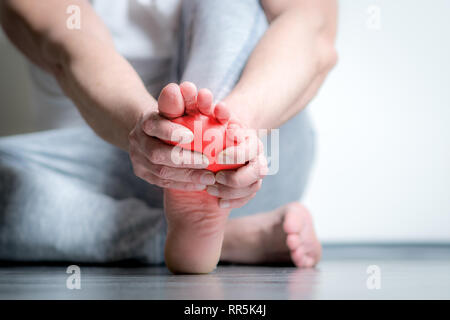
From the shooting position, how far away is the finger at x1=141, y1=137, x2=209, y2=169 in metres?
0.60

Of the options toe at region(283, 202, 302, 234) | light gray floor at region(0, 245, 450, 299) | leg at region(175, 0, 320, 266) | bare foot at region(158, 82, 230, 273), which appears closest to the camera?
light gray floor at region(0, 245, 450, 299)

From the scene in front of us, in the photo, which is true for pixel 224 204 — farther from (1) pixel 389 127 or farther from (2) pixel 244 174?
(1) pixel 389 127

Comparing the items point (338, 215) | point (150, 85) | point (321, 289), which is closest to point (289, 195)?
point (150, 85)

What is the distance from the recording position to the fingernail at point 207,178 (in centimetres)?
63

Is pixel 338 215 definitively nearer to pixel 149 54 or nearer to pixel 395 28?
pixel 395 28

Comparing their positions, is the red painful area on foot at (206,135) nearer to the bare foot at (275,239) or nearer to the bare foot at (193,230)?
the bare foot at (193,230)

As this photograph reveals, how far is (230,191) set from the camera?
0.66 meters

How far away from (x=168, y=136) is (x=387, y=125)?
182 cm

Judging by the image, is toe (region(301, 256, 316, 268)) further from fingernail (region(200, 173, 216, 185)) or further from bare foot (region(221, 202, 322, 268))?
fingernail (region(200, 173, 216, 185))

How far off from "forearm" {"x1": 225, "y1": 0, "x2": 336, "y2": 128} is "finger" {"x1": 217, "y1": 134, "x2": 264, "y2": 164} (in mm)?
81

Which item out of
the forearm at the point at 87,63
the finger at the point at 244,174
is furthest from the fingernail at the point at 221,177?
the forearm at the point at 87,63

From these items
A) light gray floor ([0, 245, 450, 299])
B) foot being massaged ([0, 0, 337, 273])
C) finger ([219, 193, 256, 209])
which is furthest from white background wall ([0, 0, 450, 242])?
finger ([219, 193, 256, 209])

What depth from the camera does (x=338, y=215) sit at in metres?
2.24

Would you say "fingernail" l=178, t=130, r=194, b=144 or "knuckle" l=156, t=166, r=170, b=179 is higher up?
"fingernail" l=178, t=130, r=194, b=144
